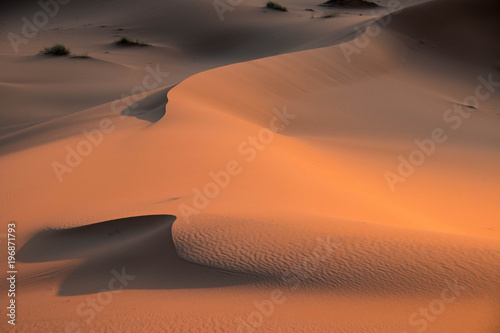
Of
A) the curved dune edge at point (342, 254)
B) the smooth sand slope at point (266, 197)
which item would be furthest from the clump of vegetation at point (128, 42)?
the curved dune edge at point (342, 254)

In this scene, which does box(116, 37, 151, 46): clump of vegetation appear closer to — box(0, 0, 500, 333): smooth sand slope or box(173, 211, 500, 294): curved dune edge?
box(0, 0, 500, 333): smooth sand slope

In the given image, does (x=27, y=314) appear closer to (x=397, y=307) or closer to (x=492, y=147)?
(x=397, y=307)

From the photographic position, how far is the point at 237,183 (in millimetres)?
3750

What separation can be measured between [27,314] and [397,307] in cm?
163

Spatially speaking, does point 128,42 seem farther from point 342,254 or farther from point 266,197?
point 342,254

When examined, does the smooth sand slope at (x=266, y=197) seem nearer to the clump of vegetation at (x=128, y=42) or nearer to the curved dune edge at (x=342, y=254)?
the curved dune edge at (x=342, y=254)

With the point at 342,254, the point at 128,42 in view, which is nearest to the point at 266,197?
the point at 342,254

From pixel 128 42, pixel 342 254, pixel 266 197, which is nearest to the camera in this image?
pixel 342 254

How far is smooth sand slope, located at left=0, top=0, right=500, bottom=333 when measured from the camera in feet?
6.68

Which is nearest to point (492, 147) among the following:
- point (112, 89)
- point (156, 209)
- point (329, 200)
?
point (329, 200)

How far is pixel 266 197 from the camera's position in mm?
3486

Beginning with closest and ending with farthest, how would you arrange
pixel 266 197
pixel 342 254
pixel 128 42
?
1. pixel 342 254
2. pixel 266 197
3. pixel 128 42

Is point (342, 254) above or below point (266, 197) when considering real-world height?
above

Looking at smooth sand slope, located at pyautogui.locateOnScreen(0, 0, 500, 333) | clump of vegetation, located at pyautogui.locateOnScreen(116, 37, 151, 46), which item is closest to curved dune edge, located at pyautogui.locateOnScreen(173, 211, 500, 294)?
smooth sand slope, located at pyautogui.locateOnScreen(0, 0, 500, 333)
